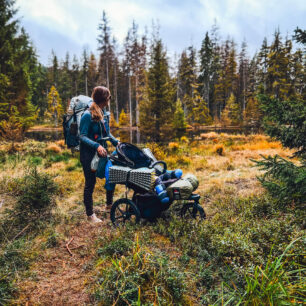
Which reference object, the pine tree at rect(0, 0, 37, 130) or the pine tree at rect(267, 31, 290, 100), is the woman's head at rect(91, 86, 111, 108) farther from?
the pine tree at rect(267, 31, 290, 100)

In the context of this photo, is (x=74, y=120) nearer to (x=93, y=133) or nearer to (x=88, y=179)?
(x=93, y=133)

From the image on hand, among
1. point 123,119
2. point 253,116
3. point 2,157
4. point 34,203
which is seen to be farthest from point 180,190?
point 123,119

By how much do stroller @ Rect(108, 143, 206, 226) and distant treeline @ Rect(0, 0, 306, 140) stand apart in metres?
2.31

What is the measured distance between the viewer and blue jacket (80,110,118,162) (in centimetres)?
341

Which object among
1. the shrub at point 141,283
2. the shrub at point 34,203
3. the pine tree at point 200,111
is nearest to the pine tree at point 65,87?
the pine tree at point 200,111

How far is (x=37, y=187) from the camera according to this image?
155 inches

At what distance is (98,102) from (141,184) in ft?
5.08

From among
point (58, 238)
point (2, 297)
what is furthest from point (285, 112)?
point (2, 297)

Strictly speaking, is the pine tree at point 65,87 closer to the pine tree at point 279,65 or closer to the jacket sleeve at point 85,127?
the pine tree at point 279,65

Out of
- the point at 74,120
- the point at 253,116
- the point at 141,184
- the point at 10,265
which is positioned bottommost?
the point at 10,265

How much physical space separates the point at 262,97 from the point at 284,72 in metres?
29.3

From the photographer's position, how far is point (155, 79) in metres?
17.3

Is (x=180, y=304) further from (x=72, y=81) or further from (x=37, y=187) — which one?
(x=72, y=81)

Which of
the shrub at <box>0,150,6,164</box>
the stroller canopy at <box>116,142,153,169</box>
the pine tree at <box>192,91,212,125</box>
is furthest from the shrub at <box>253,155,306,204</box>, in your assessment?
the pine tree at <box>192,91,212,125</box>
